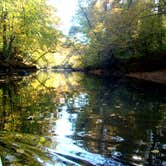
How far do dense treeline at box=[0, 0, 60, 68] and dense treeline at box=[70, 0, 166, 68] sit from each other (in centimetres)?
566

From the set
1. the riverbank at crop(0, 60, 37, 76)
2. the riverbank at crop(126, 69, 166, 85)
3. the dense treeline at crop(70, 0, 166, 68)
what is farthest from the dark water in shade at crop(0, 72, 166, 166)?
the riverbank at crop(0, 60, 37, 76)

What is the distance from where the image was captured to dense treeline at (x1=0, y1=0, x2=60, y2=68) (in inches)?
1588

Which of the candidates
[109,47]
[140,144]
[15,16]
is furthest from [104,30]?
[140,144]

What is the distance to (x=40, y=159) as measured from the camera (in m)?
6.11

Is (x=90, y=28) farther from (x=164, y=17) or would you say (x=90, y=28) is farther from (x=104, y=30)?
(x=164, y=17)

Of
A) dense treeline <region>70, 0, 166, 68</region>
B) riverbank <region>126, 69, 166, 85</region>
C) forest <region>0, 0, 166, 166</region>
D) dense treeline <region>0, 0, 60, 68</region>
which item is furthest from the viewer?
dense treeline <region>0, 0, 60, 68</region>

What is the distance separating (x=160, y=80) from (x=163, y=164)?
28.3 metres

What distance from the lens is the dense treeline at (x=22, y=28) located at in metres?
40.3

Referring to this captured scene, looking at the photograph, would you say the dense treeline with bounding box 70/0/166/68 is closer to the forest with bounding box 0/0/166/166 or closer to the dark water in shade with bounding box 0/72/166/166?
the forest with bounding box 0/0/166/166

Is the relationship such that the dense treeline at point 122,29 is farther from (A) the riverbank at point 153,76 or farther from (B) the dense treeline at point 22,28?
(B) the dense treeline at point 22,28

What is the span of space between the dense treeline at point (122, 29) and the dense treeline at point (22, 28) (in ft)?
18.6

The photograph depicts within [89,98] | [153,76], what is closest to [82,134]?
[89,98]

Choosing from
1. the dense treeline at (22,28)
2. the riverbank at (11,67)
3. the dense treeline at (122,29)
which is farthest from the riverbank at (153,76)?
the riverbank at (11,67)

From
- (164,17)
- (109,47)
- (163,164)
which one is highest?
(164,17)
